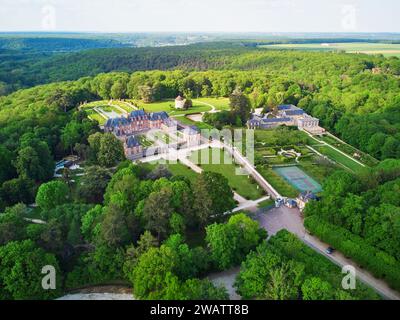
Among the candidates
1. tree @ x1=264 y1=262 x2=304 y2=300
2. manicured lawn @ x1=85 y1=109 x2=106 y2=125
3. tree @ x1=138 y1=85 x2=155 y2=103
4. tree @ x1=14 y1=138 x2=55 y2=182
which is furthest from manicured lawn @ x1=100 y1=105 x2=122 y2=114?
tree @ x1=264 y1=262 x2=304 y2=300

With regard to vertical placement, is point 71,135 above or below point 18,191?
above

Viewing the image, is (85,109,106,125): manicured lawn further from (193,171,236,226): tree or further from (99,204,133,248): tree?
(99,204,133,248): tree

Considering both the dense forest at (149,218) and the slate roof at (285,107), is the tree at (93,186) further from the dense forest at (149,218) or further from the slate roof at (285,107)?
the slate roof at (285,107)

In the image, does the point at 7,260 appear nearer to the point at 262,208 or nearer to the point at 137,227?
the point at 137,227

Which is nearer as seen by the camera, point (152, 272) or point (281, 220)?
point (152, 272)

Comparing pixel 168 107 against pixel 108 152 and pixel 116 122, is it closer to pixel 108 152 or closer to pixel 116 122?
pixel 116 122

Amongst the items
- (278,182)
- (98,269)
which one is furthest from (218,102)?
(98,269)

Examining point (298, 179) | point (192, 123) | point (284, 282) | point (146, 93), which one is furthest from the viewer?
point (146, 93)
